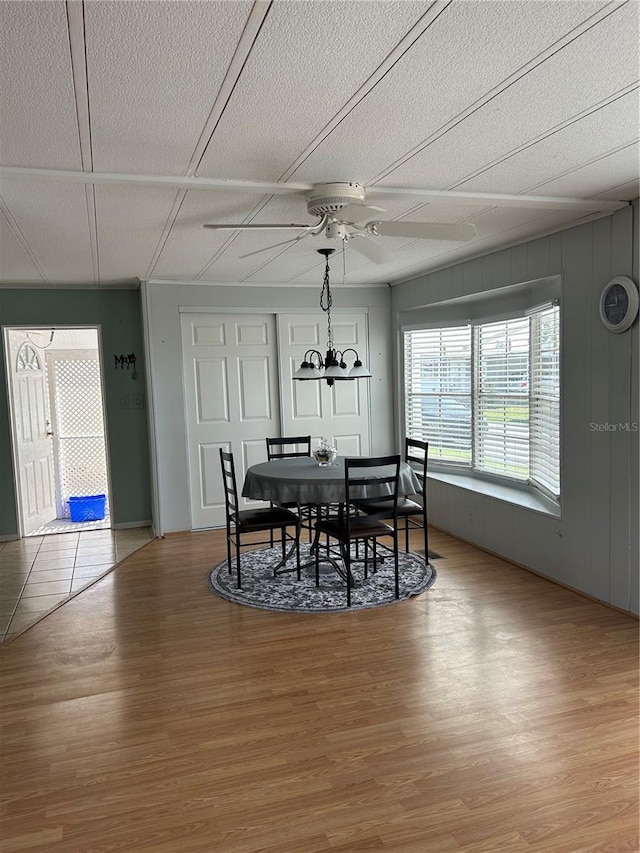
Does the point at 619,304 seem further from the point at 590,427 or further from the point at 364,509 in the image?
the point at 364,509

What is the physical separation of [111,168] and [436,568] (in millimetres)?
3493

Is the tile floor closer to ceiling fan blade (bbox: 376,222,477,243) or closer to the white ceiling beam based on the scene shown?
the white ceiling beam

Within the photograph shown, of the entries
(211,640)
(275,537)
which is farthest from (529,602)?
(275,537)

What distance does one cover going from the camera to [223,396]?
615 cm

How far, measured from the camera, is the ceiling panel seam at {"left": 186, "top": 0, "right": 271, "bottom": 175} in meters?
1.56

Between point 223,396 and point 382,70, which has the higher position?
point 382,70

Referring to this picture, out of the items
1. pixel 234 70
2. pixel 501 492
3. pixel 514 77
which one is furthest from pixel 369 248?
pixel 501 492

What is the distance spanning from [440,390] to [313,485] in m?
2.40

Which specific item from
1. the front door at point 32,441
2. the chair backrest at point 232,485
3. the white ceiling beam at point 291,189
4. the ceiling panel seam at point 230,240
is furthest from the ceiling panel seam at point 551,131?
the front door at point 32,441

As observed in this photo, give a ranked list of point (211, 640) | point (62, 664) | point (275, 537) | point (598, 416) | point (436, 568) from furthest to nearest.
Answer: point (275, 537)
point (436, 568)
point (598, 416)
point (211, 640)
point (62, 664)

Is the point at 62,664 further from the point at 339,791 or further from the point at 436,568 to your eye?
the point at 436,568

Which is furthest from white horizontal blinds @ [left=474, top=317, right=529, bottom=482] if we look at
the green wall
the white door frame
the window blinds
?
the white door frame

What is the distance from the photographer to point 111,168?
2.59 m

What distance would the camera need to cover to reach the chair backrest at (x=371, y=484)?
3.96 m
